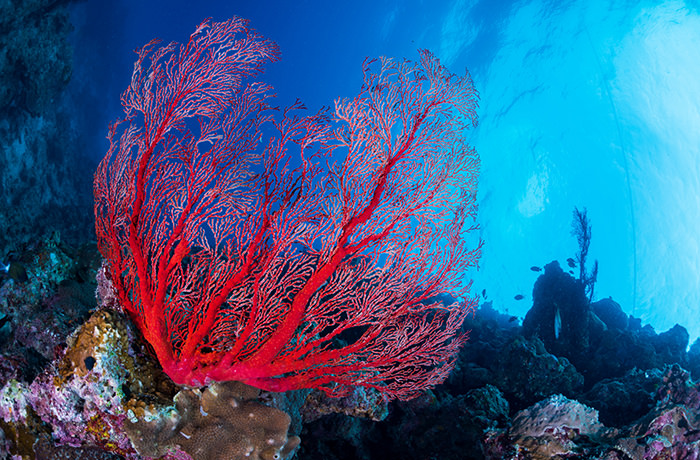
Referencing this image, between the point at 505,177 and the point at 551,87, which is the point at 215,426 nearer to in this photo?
the point at 551,87

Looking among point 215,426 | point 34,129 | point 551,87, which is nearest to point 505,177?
point 551,87

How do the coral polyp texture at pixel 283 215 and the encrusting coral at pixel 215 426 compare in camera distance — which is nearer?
the encrusting coral at pixel 215 426

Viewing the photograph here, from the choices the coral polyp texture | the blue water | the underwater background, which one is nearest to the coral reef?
the underwater background

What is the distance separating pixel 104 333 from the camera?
2926 mm

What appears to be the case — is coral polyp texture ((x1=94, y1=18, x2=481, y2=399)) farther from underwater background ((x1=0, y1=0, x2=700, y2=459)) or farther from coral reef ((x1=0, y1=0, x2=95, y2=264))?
coral reef ((x1=0, y1=0, x2=95, y2=264))

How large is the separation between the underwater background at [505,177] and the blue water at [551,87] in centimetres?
19

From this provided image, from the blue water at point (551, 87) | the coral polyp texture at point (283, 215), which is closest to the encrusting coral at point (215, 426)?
the coral polyp texture at point (283, 215)

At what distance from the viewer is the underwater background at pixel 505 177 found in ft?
15.9

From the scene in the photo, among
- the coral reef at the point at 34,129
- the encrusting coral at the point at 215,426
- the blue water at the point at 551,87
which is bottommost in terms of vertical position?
the encrusting coral at the point at 215,426

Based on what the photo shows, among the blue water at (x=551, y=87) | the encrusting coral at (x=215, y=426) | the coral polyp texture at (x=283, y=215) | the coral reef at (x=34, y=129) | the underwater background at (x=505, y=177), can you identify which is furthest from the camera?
the blue water at (x=551, y=87)

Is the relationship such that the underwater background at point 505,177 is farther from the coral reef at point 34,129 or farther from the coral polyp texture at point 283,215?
the coral polyp texture at point 283,215

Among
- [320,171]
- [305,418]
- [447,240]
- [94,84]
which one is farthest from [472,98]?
[94,84]

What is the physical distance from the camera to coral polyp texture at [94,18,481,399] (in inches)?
126

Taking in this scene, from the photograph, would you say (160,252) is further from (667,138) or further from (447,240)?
(667,138)
